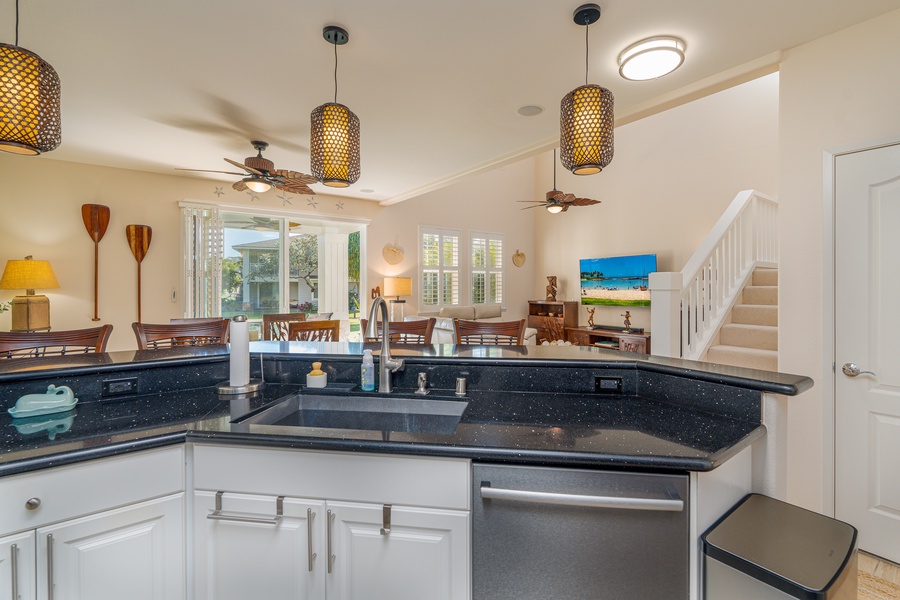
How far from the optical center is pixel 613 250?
687cm

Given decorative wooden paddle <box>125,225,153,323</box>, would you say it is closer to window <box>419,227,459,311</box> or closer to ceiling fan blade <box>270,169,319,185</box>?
ceiling fan blade <box>270,169,319,185</box>

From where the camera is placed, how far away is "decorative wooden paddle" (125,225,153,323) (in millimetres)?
4602

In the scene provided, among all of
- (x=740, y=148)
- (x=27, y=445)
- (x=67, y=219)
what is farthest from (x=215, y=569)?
(x=740, y=148)

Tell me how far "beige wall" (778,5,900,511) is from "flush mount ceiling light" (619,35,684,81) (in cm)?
66

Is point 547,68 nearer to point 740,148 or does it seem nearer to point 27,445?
point 27,445

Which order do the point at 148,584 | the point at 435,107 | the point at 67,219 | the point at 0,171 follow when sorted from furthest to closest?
the point at 67,219, the point at 0,171, the point at 435,107, the point at 148,584

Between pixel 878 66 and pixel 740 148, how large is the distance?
12.2ft

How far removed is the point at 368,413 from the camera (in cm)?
164

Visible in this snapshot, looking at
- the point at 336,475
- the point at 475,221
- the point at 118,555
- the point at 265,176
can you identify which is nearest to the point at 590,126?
the point at 336,475

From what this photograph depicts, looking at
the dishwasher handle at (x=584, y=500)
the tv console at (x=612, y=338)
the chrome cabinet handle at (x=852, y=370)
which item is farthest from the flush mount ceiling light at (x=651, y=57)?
the tv console at (x=612, y=338)

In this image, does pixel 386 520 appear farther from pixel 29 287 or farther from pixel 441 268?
pixel 441 268

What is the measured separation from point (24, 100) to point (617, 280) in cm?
672

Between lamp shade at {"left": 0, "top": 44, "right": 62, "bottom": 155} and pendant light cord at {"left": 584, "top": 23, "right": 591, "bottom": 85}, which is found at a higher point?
Result: pendant light cord at {"left": 584, "top": 23, "right": 591, "bottom": 85}

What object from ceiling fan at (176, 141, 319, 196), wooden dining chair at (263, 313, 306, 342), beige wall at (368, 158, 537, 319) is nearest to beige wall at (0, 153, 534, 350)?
beige wall at (368, 158, 537, 319)
